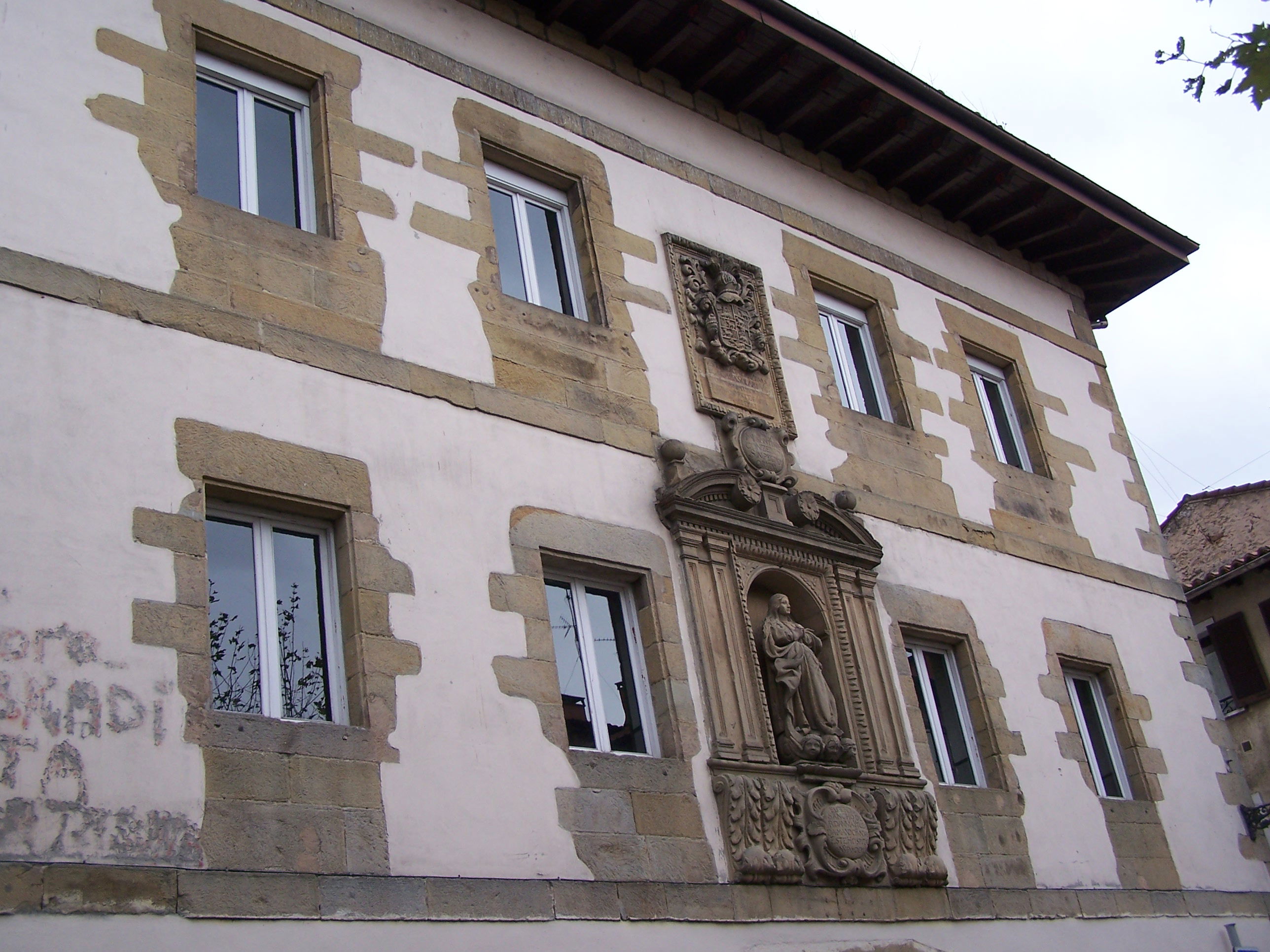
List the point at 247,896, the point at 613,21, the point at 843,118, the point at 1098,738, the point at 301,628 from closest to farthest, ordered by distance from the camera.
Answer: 1. the point at 247,896
2. the point at 301,628
3. the point at 613,21
4. the point at 1098,738
5. the point at 843,118

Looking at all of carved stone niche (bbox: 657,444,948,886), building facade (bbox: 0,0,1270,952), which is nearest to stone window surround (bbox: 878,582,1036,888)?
building facade (bbox: 0,0,1270,952)

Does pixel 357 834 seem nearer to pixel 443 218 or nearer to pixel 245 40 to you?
pixel 443 218

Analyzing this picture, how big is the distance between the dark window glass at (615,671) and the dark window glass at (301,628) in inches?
72.2

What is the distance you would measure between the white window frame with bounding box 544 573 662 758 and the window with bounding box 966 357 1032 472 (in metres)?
5.23

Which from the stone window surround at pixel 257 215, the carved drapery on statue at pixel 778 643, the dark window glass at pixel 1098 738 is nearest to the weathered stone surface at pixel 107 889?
the stone window surround at pixel 257 215

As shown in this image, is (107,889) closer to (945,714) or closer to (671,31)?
(945,714)

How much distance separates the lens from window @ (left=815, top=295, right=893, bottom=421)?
11.7 metres

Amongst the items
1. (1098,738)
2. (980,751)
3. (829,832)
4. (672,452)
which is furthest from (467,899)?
(1098,738)

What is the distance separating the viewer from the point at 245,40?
868 centimetres

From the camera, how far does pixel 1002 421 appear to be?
525 inches

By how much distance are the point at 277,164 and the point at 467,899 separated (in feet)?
14.8

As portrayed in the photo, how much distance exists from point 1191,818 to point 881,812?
164 inches

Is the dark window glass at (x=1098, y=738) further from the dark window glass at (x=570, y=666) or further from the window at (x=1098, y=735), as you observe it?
the dark window glass at (x=570, y=666)

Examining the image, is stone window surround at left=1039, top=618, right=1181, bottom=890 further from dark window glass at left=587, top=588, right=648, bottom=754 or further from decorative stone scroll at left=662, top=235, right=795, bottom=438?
dark window glass at left=587, top=588, right=648, bottom=754
